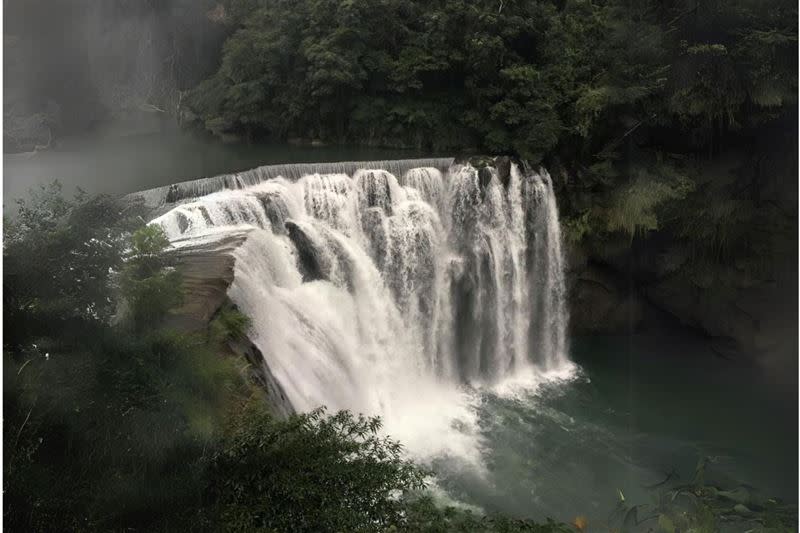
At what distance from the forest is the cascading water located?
908mm

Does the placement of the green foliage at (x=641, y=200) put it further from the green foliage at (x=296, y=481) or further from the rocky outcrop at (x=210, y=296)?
the green foliage at (x=296, y=481)

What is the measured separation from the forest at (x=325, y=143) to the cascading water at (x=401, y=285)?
91cm

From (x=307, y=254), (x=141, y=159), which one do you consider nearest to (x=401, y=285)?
(x=307, y=254)

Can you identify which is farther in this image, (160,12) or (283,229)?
(160,12)

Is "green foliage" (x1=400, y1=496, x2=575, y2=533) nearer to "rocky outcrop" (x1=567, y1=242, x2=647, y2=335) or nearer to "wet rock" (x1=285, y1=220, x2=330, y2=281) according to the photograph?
"wet rock" (x1=285, y1=220, x2=330, y2=281)

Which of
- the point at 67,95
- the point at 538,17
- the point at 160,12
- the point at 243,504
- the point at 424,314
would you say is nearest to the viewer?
the point at 243,504

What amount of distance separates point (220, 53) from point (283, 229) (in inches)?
585

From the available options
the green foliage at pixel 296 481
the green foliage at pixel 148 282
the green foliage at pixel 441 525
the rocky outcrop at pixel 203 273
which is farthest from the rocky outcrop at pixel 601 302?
the green foliage at pixel 148 282

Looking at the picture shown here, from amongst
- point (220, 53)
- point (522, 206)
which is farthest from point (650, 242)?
point (220, 53)

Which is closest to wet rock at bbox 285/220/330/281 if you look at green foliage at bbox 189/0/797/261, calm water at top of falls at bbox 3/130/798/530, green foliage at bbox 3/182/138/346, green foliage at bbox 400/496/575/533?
calm water at top of falls at bbox 3/130/798/530

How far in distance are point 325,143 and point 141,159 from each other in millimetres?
5215

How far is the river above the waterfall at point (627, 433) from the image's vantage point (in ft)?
35.2

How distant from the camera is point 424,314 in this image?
13461mm

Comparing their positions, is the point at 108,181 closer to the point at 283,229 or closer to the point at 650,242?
the point at 283,229
